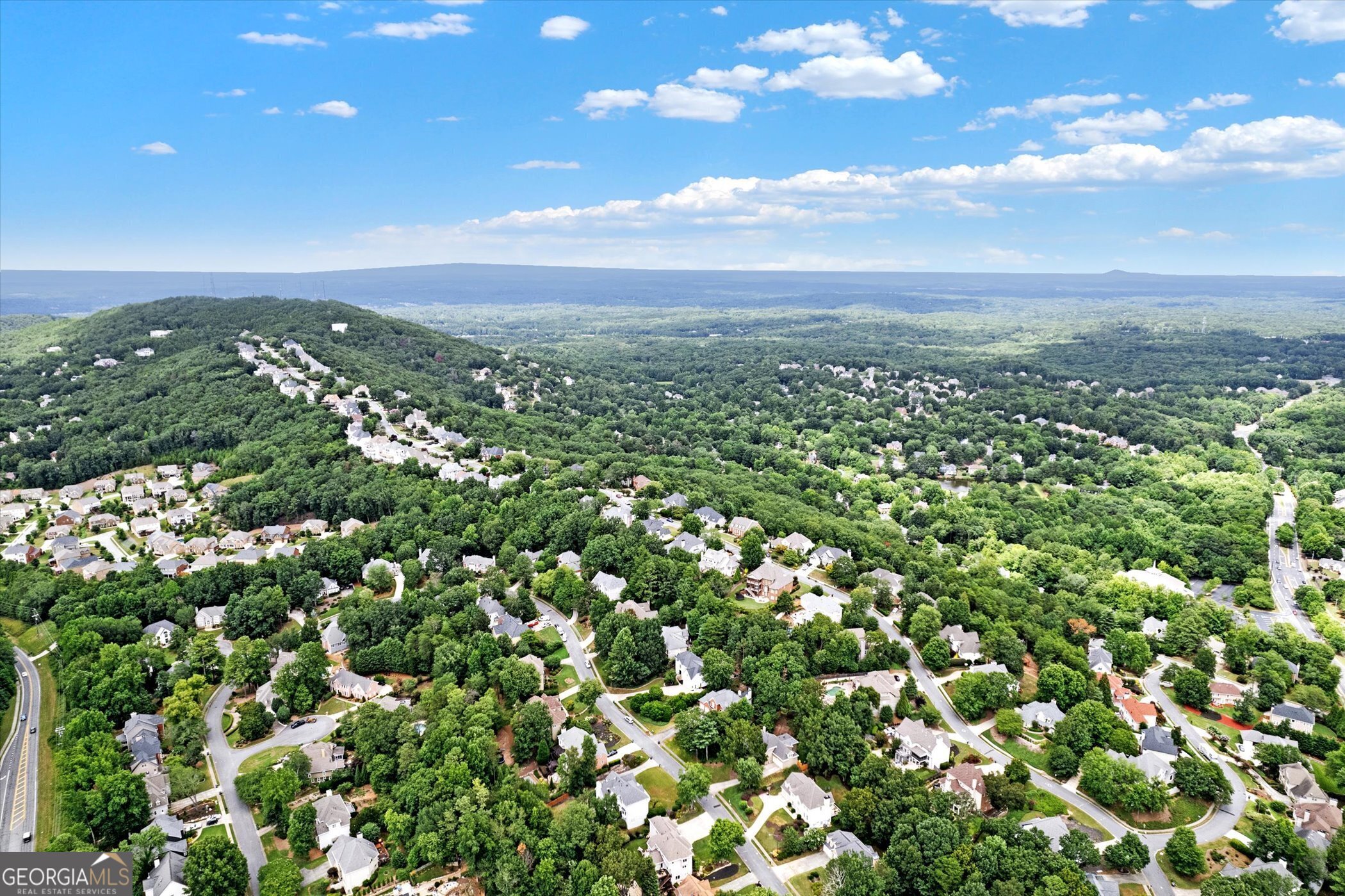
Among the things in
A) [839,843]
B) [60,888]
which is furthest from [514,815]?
[60,888]

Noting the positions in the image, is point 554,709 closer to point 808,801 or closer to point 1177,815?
point 808,801

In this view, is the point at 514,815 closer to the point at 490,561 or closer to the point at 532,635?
the point at 532,635

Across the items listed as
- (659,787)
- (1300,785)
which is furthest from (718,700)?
(1300,785)

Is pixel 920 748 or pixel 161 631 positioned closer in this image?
pixel 920 748

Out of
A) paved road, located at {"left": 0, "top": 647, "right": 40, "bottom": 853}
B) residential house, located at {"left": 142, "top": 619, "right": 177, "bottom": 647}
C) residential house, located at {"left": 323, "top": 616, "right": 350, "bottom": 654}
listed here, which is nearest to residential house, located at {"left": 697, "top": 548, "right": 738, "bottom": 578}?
residential house, located at {"left": 323, "top": 616, "right": 350, "bottom": 654}

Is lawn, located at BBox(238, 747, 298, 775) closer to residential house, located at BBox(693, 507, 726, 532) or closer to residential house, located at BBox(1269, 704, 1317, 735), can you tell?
residential house, located at BBox(693, 507, 726, 532)

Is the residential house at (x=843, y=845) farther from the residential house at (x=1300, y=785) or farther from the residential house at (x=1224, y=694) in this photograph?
the residential house at (x=1224, y=694)
